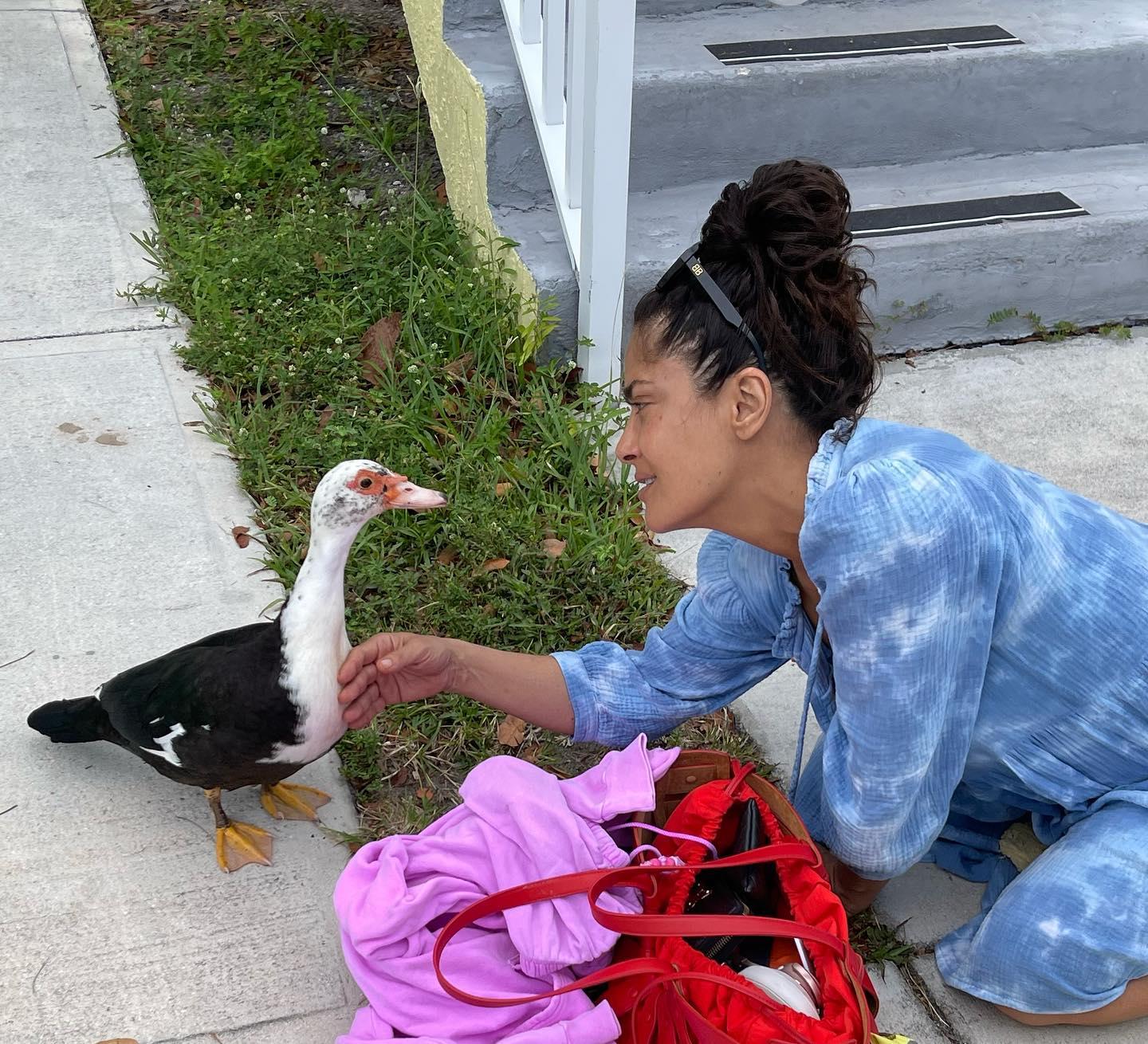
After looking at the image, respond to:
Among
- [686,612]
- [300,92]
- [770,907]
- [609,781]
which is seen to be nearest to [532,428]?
[686,612]

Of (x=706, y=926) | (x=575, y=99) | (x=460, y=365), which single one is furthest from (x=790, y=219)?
(x=460, y=365)

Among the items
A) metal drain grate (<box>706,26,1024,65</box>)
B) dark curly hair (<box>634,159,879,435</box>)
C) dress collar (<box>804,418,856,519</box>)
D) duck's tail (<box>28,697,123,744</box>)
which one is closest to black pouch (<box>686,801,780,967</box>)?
dress collar (<box>804,418,856,519</box>)

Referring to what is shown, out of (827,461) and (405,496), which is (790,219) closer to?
(827,461)

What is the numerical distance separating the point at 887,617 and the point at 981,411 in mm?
2275

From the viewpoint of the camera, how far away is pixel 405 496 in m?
2.61

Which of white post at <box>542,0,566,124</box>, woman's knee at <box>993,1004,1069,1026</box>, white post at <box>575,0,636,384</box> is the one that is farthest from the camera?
white post at <box>542,0,566,124</box>

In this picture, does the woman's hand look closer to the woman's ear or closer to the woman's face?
the woman's face

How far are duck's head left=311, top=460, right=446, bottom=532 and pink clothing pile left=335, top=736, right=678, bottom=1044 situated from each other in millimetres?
533

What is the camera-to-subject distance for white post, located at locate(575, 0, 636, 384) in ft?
11.5

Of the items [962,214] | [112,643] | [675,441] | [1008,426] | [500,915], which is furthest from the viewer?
[962,214]

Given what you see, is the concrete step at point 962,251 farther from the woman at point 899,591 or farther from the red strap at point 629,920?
the red strap at point 629,920

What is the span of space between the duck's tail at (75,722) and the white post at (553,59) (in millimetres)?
2275

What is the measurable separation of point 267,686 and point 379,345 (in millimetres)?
1891

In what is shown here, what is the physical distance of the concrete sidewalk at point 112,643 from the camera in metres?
2.47
